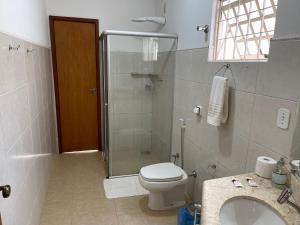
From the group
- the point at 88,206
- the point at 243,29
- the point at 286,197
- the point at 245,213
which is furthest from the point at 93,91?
the point at 286,197

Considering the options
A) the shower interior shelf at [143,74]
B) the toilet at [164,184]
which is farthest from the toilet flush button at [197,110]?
the shower interior shelf at [143,74]

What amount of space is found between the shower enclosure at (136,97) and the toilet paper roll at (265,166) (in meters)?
1.57

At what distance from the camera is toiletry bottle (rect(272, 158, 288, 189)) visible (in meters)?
1.13

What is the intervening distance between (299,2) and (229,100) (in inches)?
28.4

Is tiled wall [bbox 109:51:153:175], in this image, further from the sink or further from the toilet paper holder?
the toilet paper holder

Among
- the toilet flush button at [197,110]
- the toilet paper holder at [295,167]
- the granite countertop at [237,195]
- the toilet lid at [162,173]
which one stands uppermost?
the toilet flush button at [197,110]

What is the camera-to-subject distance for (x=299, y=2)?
105cm

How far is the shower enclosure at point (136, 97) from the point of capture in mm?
2574

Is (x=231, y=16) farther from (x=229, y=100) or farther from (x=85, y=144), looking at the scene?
(x=85, y=144)

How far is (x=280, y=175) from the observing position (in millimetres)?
1132

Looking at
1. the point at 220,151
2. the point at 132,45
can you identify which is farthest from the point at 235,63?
the point at 132,45

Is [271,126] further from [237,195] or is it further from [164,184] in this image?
[164,184]

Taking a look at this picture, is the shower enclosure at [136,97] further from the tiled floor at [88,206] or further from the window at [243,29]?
the window at [243,29]

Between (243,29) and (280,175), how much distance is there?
1044 mm
